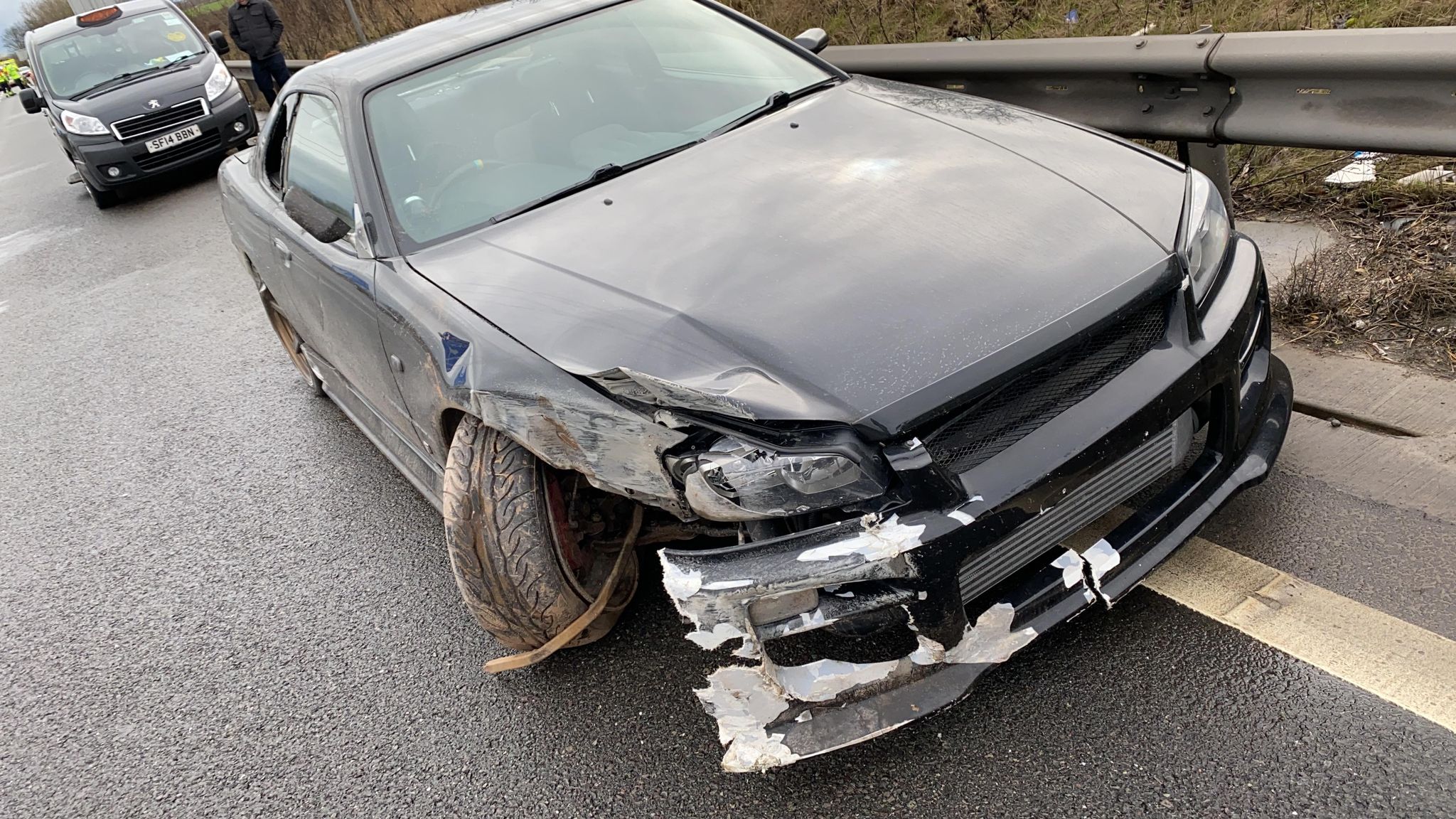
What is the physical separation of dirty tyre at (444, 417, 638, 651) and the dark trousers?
446 inches

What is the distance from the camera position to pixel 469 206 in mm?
3000

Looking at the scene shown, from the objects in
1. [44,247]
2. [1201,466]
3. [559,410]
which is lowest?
[44,247]

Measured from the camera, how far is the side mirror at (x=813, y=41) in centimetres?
386

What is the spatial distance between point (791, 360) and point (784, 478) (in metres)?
0.25

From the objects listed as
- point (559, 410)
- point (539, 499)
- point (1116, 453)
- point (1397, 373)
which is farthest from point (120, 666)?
point (1397, 373)

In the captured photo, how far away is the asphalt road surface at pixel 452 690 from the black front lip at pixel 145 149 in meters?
6.66

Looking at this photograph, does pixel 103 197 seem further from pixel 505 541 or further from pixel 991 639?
pixel 991 639

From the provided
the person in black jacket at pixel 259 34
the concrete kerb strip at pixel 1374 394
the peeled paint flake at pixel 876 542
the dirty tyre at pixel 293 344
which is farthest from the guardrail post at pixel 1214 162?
the person in black jacket at pixel 259 34

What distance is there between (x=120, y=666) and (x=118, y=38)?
10.1 m

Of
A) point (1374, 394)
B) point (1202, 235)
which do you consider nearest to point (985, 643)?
point (1202, 235)

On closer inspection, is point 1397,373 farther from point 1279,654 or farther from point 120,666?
point 120,666

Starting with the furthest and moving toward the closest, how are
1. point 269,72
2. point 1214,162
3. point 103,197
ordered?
point 269,72
point 103,197
point 1214,162

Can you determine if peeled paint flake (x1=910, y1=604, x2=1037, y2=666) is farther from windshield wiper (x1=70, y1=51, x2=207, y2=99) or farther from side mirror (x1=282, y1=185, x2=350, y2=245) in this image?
windshield wiper (x1=70, y1=51, x2=207, y2=99)

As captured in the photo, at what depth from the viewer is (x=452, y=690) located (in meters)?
2.79
